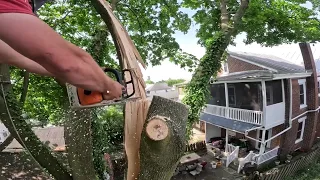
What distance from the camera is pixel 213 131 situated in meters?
13.7

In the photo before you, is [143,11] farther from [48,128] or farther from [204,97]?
[48,128]

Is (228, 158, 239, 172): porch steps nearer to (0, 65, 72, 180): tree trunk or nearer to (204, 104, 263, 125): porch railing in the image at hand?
(204, 104, 263, 125): porch railing

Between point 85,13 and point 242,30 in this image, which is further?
point 242,30

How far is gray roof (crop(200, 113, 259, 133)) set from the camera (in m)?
10.7

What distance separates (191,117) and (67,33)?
14.9 ft

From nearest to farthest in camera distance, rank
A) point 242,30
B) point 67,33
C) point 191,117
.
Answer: point 191,117 → point 67,33 → point 242,30

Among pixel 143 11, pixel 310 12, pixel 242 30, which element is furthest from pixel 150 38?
pixel 310 12

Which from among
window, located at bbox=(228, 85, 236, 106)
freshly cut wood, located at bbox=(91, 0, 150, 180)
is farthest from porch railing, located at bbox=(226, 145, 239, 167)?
freshly cut wood, located at bbox=(91, 0, 150, 180)

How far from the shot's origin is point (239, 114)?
37.8 feet

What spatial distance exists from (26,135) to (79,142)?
815 mm

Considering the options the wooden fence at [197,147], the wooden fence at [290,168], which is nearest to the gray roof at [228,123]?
the wooden fence at [197,147]

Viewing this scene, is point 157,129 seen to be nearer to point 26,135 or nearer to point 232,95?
point 26,135

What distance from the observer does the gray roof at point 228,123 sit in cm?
1071

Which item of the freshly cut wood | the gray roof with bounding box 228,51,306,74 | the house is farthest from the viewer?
the gray roof with bounding box 228,51,306,74
